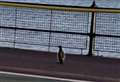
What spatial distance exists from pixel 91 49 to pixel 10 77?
3074mm

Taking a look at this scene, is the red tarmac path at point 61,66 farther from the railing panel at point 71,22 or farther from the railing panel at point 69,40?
the railing panel at point 71,22

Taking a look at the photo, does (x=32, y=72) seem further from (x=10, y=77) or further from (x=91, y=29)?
(x=91, y=29)

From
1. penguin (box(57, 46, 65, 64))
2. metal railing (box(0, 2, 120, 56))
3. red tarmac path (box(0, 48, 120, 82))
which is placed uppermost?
metal railing (box(0, 2, 120, 56))

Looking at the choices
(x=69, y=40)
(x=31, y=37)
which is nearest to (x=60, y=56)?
(x=69, y=40)

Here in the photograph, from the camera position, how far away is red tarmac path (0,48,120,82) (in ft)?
28.8

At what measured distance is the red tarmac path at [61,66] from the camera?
8781 mm

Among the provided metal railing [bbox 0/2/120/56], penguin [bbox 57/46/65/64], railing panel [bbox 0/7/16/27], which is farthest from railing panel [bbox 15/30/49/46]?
penguin [bbox 57/46/65/64]

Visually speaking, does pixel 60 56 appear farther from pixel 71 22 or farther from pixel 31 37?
pixel 71 22

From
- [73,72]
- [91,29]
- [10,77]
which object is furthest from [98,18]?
[10,77]

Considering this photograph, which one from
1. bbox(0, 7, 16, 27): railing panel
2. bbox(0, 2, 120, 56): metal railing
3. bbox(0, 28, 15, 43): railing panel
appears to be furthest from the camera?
bbox(0, 7, 16, 27): railing panel

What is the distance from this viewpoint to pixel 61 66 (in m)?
9.48

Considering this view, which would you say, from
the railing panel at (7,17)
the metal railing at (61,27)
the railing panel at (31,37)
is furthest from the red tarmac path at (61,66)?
the railing panel at (7,17)

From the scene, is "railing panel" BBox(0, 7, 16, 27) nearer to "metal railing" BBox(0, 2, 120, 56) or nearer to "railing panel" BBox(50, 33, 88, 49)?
"metal railing" BBox(0, 2, 120, 56)

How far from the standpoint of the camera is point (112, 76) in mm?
8734
